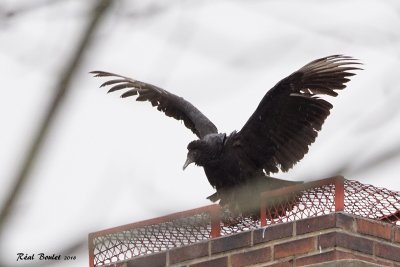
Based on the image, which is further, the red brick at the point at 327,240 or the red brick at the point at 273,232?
the red brick at the point at 273,232

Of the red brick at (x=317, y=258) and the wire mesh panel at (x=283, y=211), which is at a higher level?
the wire mesh panel at (x=283, y=211)

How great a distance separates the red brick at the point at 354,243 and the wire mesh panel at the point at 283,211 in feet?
0.37

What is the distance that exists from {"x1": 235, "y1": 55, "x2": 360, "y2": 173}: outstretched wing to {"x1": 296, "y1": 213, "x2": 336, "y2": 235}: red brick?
1.55 meters

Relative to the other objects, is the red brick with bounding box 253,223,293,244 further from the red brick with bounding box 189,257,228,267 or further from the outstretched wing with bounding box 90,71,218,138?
the outstretched wing with bounding box 90,71,218,138

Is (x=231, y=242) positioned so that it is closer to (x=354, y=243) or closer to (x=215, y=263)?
(x=215, y=263)

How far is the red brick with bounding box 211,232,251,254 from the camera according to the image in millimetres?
4723

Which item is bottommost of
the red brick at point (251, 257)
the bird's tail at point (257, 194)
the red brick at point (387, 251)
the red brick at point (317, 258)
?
the red brick at point (317, 258)

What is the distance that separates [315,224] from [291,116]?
176cm

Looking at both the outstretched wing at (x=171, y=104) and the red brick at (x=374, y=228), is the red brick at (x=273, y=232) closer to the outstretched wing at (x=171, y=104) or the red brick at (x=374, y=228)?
the red brick at (x=374, y=228)

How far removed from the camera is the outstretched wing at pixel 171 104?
6.82 m

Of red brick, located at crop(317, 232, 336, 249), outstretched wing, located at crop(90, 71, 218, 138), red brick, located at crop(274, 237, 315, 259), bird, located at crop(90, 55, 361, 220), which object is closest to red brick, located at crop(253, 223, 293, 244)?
red brick, located at crop(274, 237, 315, 259)

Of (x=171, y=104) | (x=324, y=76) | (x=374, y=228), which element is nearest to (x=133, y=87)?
(x=171, y=104)

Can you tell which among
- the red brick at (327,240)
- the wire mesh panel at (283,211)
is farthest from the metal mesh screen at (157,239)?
the red brick at (327,240)

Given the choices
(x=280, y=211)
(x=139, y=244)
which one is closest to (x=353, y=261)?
(x=280, y=211)
